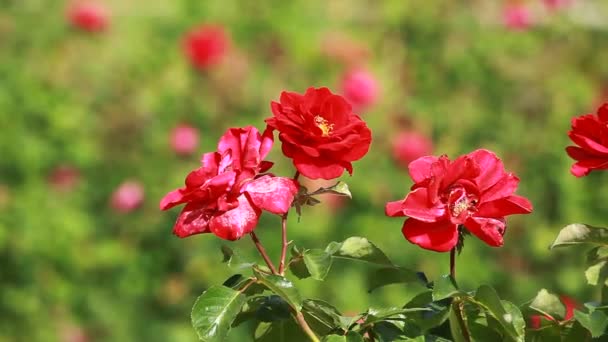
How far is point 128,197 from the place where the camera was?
13.0 ft

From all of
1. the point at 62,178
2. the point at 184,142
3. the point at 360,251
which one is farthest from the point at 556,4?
the point at 360,251

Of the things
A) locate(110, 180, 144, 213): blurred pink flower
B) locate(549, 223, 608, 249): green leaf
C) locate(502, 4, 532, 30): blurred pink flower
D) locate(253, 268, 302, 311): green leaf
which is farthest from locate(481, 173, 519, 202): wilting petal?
locate(502, 4, 532, 30): blurred pink flower

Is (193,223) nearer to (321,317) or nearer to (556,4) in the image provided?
(321,317)

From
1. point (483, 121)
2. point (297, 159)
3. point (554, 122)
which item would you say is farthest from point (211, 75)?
point (297, 159)

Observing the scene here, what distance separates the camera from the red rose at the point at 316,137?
1108 millimetres

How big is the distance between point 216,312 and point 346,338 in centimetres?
13

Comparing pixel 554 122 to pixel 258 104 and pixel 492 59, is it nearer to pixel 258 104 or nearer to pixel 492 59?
pixel 492 59

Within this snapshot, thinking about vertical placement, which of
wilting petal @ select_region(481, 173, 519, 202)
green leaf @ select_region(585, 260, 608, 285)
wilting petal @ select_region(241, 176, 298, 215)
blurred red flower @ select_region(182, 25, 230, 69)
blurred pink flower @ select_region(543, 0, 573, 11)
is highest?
wilting petal @ select_region(481, 173, 519, 202)

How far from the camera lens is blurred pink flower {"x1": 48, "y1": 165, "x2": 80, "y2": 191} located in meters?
3.99

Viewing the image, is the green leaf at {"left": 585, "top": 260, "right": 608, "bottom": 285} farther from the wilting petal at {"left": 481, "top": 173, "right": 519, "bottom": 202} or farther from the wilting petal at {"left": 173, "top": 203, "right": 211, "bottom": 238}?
the wilting petal at {"left": 173, "top": 203, "right": 211, "bottom": 238}

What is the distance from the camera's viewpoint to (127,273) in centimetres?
391

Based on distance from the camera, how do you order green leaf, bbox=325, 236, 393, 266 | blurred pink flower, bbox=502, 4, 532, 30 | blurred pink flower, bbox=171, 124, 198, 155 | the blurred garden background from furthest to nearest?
blurred pink flower, bbox=502, 4, 532, 30, blurred pink flower, bbox=171, 124, 198, 155, the blurred garden background, green leaf, bbox=325, 236, 393, 266

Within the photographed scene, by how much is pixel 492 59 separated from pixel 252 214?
321cm

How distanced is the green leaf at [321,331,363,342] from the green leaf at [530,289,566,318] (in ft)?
0.82
